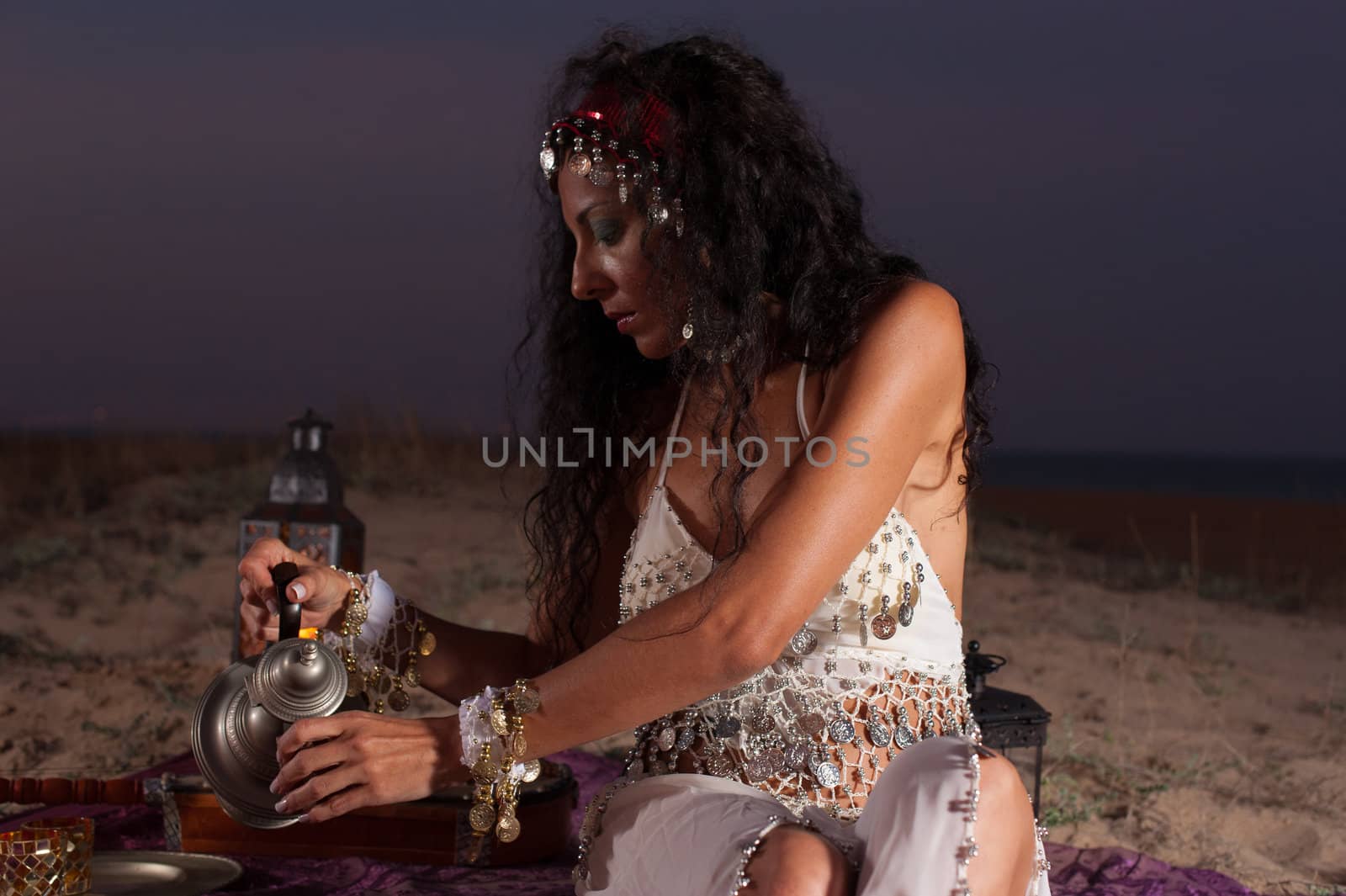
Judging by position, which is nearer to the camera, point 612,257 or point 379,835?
point 612,257

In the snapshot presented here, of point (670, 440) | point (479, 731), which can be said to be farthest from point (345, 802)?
point (670, 440)

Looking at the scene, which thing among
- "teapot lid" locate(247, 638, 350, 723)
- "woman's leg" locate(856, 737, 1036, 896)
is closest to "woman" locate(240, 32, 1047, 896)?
"woman's leg" locate(856, 737, 1036, 896)

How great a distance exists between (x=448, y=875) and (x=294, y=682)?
42.7 inches

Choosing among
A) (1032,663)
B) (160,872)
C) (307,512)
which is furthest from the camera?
(1032,663)

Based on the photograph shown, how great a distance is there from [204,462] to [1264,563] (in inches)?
354

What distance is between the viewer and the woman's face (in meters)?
2.35

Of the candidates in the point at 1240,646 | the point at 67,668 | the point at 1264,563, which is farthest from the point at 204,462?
the point at 1264,563

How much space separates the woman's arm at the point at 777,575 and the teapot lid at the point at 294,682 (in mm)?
421

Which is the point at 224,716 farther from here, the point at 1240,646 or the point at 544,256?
the point at 1240,646

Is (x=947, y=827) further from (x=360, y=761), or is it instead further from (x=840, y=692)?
(x=360, y=761)

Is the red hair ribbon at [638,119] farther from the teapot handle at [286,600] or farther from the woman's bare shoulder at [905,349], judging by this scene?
the teapot handle at [286,600]

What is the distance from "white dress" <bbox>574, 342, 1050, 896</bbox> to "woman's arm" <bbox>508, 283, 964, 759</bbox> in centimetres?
15

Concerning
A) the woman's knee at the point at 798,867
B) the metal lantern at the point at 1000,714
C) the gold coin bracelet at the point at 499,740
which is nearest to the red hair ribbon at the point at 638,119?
the gold coin bracelet at the point at 499,740

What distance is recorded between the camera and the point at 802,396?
2287 millimetres
